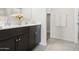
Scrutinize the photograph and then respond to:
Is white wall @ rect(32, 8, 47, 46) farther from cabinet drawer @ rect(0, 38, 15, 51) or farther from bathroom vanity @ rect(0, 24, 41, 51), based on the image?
cabinet drawer @ rect(0, 38, 15, 51)

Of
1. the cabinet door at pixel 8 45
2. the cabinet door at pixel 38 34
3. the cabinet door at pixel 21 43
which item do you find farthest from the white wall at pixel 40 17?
the cabinet door at pixel 8 45

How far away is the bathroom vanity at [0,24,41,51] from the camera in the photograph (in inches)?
62.3

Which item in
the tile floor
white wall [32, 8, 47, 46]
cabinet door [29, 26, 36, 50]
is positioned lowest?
the tile floor

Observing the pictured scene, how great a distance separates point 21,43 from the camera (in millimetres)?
1713

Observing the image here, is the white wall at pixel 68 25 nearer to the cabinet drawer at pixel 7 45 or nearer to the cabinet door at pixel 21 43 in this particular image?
the cabinet door at pixel 21 43

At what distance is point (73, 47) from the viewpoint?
1681 mm

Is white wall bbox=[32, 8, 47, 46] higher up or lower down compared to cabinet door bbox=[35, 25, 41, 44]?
higher up

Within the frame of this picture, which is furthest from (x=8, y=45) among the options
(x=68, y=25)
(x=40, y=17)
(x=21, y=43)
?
(x=68, y=25)

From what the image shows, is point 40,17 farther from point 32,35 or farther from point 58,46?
point 58,46

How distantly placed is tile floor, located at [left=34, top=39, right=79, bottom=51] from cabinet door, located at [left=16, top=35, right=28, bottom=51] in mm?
144

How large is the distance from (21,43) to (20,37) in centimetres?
8

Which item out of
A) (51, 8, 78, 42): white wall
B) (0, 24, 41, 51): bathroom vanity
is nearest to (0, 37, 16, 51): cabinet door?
(0, 24, 41, 51): bathroom vanity
